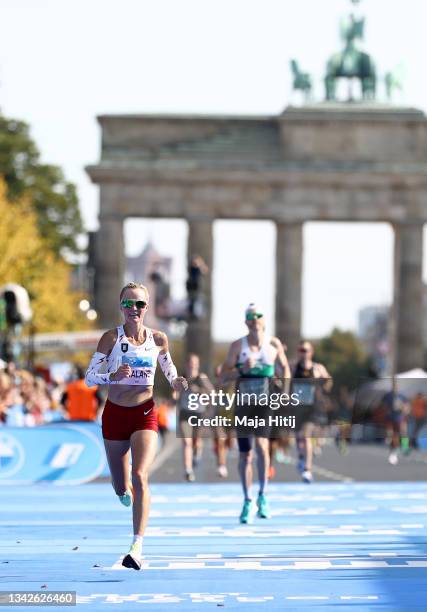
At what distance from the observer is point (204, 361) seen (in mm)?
81875

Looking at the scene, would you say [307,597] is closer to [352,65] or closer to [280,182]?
[280,182]

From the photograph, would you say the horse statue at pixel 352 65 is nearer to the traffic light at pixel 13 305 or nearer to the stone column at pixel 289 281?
the stone column at pixel 289 281

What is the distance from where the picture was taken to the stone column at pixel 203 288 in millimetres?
81250

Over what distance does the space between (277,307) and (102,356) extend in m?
71.1

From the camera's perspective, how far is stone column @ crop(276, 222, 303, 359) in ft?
269

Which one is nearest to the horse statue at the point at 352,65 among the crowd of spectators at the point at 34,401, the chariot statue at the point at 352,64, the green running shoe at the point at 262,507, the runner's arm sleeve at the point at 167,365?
the chariot statue at the point at 352,64

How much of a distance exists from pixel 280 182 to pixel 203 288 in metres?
5.65

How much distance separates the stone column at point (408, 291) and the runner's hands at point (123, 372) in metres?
69.5

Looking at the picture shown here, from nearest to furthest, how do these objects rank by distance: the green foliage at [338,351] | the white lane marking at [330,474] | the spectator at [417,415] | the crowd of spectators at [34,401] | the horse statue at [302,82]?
the crowd of spectators at [34,401] < the white lane marking at [330,474] < the spectator at [417,415] < the horse statue at [302,82] < the green foliage at [338,351]

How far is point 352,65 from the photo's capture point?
83.0 metres

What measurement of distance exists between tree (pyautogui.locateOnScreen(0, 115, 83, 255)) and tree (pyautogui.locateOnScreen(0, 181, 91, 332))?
8073mm

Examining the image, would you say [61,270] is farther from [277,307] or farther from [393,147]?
[393,147]

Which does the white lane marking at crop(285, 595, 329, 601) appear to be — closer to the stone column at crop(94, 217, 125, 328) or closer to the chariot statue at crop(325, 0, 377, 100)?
the stone column at crop(94, 217, 125, 328)

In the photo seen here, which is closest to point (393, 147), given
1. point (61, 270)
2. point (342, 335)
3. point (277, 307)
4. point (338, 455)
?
point (277, 307)
